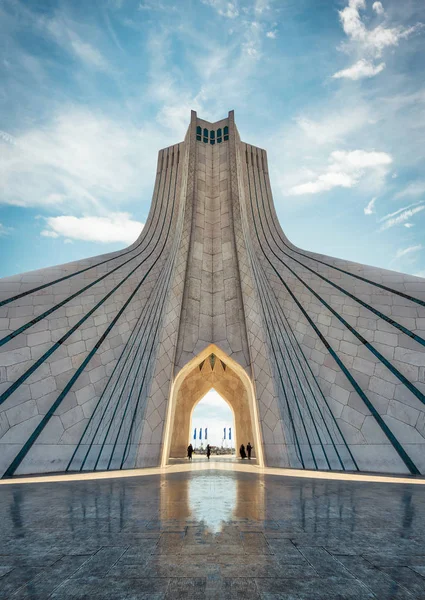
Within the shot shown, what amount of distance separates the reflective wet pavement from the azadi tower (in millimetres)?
3898

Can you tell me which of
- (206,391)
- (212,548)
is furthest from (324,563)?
(206,391)

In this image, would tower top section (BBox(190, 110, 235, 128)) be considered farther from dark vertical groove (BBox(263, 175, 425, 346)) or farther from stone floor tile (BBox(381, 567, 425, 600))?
stone floor tile (BBox(381, 567, 425, 600))

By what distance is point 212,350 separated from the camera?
1086cm

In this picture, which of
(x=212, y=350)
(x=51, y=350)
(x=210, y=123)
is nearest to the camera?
(x=51, y=350)

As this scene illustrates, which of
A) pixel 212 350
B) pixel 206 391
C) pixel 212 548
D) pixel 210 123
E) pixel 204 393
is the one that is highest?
pixel 210 123

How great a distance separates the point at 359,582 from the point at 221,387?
18250 millimetres

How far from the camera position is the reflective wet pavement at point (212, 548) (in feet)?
4.77

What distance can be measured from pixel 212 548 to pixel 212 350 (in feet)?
29.2

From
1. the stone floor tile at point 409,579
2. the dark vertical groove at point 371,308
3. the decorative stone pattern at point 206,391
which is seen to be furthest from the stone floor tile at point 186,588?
the decorative stone pattern at point 206,391

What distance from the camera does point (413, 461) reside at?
21.6 ft

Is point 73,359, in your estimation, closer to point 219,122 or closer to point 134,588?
point 134,588

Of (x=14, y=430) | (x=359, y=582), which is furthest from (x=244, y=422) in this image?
(x=359, y=582)

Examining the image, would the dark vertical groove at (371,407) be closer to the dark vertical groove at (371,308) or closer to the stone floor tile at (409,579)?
the dark vertical groove at (371,308)

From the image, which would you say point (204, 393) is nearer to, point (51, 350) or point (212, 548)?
point (51, 350)
